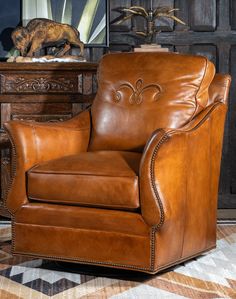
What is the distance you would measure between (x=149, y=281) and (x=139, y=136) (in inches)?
26.4

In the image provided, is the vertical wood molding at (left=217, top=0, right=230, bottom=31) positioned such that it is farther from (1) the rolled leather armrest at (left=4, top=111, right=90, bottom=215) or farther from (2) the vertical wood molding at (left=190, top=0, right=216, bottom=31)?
(1) the rolled leather armrest at (left=4, top=111, right=90, bottom=215)

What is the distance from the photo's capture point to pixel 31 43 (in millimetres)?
3760

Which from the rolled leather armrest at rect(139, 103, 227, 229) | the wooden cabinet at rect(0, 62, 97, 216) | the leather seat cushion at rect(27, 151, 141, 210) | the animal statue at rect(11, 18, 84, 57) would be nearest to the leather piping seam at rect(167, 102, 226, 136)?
the rolled leather armrest at rect(139, 103, 227, 229)

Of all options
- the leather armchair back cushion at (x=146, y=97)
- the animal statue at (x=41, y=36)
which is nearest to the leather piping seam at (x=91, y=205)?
the leather armchair back cushion at (x=146, y=97)

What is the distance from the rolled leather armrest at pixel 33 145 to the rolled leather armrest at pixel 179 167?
0.53 meters

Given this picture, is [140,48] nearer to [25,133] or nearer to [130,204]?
[25,133]

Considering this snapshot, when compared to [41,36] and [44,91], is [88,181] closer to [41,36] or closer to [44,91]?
[44,91]

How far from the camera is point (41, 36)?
376cm

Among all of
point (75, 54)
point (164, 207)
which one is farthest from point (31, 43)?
point (164, 207)

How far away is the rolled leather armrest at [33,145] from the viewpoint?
2553 millimetres

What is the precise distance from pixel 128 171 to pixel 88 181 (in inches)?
6.3

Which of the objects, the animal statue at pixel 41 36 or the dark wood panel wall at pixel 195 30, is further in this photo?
the dark wood panel wall at pixel 195 30

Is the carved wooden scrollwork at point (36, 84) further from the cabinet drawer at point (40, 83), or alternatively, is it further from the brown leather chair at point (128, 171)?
the brown leather chair at point (128, 171)

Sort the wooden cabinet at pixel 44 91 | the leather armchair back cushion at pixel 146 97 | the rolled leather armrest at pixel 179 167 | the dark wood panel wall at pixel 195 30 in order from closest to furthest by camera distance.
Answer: the rolled leather armrest at pixel 179 167 < the leather armchair back cushion at pixel 146 97 < the wooden cabinet at pixel 44 91 < the dark wood panel wall at pixel 195 30
